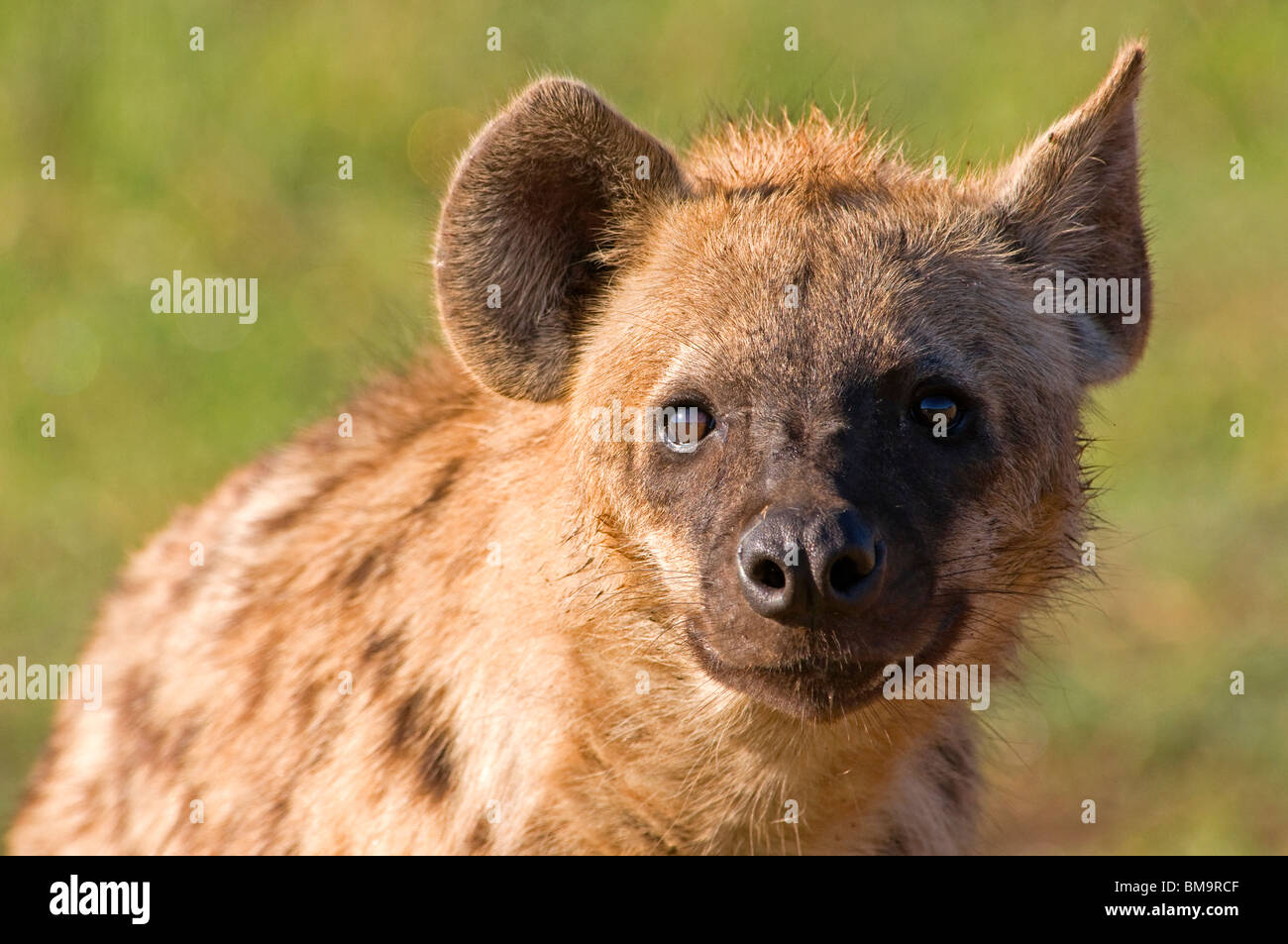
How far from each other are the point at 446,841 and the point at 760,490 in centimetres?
109

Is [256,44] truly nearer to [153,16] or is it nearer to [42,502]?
[153,16]

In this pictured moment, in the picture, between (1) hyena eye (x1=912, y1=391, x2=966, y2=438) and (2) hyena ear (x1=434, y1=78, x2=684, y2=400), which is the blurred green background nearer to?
(2) hyena ear (x1=434, y1=78, x2=684, y2=400)

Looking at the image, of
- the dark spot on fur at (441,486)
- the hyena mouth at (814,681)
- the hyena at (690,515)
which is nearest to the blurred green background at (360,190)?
the hyena at (690,515)

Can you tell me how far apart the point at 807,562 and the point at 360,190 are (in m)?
6.93

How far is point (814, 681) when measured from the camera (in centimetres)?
356

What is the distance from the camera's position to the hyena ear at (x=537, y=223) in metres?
3.87

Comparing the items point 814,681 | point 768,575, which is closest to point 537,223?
point 768,575

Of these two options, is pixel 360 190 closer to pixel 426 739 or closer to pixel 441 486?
pixel 441 486

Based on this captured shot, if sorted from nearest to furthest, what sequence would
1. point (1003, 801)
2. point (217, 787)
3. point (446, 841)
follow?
point (446, 841), point (217, 787), point (1003, 801)

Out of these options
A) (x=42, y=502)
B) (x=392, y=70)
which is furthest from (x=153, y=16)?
(x=42, y=502)

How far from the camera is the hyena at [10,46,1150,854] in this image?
359 centimetres

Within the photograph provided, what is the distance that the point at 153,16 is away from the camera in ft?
32.0

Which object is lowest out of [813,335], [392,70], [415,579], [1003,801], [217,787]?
[1003,801]

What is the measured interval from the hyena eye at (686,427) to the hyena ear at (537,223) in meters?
0.40
